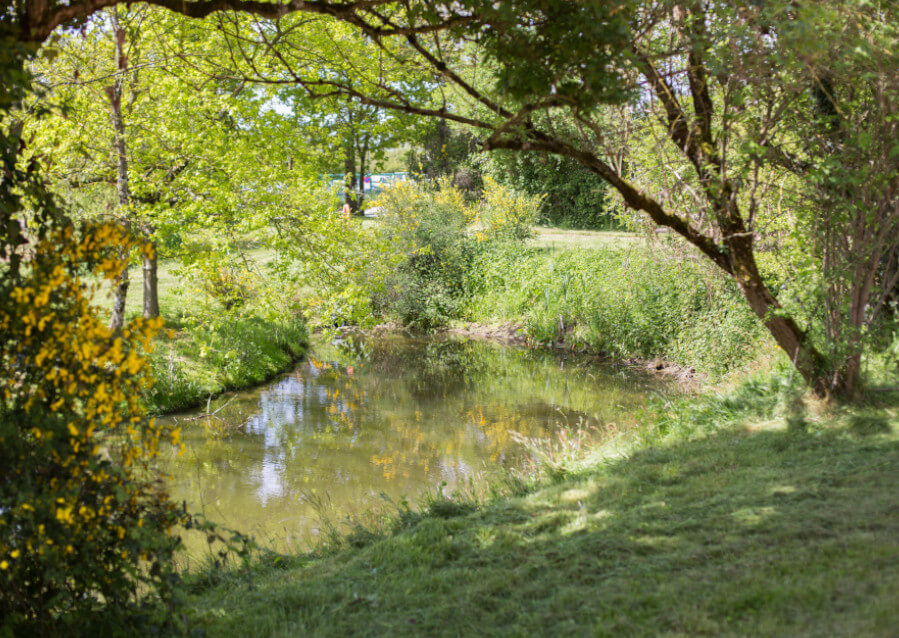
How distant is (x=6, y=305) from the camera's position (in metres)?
2.93

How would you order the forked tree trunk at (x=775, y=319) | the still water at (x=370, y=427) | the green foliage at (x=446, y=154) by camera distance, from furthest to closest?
the green foliage at (x=446, y=154)
the still water at (x=370, y=427)
the forked tree trunk at (x=775, y=319)

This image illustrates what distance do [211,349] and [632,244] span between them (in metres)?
7.00

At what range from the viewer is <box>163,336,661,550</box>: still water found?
24.1 ft

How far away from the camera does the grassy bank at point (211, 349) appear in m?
10.4

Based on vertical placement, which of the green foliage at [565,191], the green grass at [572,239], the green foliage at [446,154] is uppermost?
the green foliage at [446,154]

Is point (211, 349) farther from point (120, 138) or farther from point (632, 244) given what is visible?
point (632, 244)

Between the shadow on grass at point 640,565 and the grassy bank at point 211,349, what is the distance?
5.99 m

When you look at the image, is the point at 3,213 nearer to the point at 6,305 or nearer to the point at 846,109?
the point at 6,305

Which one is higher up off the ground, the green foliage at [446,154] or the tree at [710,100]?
the green foliage at [446,154]

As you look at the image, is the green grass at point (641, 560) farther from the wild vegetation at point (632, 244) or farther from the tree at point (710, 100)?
the tree at point (710, 100)

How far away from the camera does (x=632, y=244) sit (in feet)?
37.5

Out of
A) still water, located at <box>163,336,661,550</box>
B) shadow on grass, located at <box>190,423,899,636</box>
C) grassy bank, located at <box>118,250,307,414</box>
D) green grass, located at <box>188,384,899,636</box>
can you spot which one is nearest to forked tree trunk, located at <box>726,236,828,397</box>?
green grass, located at <box>188,384,899,636</box>

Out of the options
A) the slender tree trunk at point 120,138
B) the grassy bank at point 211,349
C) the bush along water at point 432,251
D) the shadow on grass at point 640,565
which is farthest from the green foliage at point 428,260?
the shadow on grass at point 640,565

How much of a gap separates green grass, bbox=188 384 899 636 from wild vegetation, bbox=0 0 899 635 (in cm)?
2
